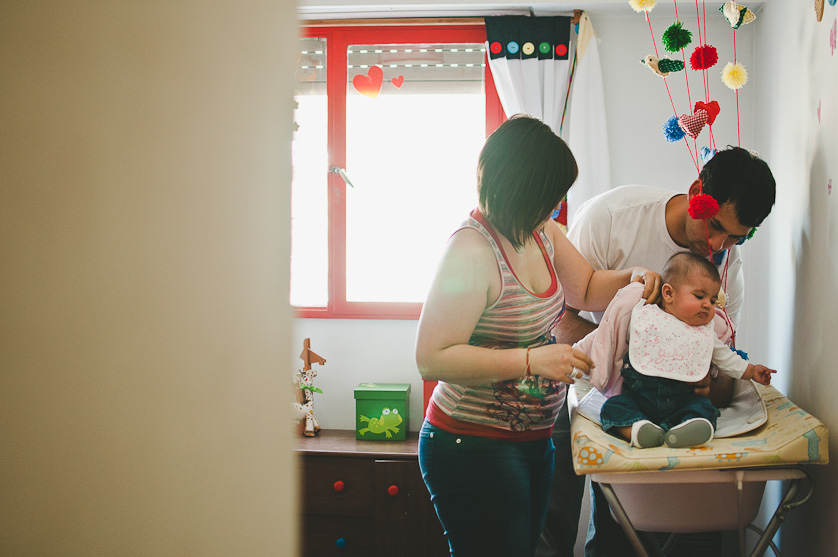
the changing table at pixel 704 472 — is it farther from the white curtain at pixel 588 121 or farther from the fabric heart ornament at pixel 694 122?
the white curtain at pixel 588 121

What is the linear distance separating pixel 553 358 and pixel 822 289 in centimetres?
98

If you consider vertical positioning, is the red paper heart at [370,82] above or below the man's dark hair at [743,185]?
above

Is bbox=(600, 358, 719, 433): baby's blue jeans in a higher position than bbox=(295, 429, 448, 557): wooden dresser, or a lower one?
higher

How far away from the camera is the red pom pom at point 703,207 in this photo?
149 centimetres

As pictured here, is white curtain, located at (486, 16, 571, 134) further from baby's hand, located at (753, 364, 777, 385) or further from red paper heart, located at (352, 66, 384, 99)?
baby's hand, located at (753, 364, 777, 385)

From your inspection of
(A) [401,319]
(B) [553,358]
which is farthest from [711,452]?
(A) [401,319]

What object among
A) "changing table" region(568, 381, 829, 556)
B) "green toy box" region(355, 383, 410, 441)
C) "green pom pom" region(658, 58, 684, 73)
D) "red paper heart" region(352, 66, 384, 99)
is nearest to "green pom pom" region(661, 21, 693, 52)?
"green pom pom" region(658, 58, 684, 73)

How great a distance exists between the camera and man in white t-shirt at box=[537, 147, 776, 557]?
152cm

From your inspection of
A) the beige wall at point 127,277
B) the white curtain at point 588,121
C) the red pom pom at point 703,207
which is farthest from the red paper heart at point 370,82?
the beige wall at point 127,277

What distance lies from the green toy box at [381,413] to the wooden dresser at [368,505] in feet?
0.45

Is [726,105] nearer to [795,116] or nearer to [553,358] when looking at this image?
[795,116]

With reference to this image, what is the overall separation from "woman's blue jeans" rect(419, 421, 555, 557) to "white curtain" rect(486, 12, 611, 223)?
→ 1691 mm

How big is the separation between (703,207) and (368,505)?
1690 millimetres

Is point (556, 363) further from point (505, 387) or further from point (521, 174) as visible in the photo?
point (521, 174)
